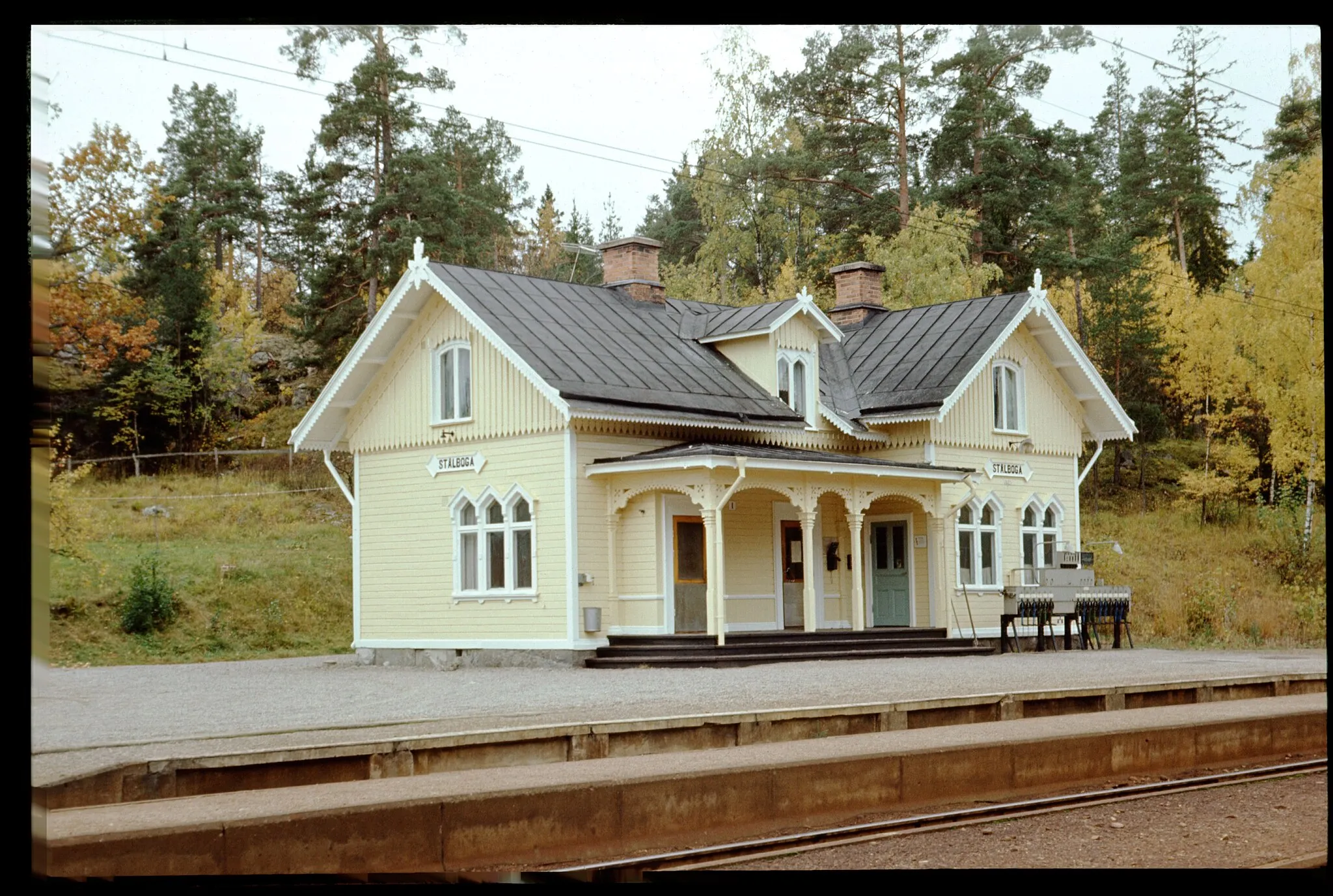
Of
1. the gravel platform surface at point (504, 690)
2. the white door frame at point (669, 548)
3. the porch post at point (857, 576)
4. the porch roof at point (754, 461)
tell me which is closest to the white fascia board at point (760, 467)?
the porch roof at point (754, 461)

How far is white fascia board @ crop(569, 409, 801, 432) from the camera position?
75.7ft

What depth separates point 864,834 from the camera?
10.1 meters

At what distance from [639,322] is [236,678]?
953 cm

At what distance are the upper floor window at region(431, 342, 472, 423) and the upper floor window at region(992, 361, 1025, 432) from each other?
10422mm

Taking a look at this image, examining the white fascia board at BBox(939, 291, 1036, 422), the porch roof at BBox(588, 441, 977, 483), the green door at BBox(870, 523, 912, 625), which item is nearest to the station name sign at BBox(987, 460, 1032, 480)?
the white fascia board at BBox(939, 291, 1036, 422)

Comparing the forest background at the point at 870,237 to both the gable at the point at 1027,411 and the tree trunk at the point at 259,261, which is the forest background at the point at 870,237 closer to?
the tree trunk at the point at 259,261

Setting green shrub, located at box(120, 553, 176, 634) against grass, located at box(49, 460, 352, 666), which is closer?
grass, located at box(49, 460, 352, 666)

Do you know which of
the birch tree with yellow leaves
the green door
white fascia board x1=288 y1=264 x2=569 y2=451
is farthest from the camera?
the birch tree with yellow leaves

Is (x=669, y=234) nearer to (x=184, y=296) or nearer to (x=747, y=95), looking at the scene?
(x=747, y=95)

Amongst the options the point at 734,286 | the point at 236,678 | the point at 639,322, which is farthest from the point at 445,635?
the point at 734,286

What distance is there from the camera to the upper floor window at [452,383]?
82.0 feet

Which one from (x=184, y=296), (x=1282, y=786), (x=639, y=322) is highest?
(x=184, y=296)

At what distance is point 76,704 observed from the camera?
18.4 meters

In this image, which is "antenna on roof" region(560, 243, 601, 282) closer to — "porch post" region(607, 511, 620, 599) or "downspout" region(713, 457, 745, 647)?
"porch post" region(607, 511, 620, 599)
